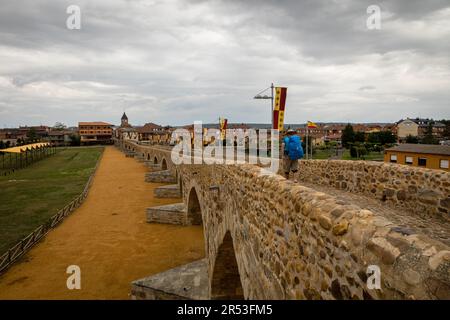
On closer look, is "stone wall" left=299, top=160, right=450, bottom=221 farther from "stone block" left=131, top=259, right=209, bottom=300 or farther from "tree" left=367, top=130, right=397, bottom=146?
"tree" left=367, top=130, right=397, bottom=146

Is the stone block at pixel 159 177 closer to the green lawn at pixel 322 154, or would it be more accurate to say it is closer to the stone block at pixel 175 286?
the stone block at pixel 175 286

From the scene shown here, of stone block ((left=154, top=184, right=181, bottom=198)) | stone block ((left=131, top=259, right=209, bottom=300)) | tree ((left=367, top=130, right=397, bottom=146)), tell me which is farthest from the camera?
tree ((left=367, top=130, right=397, bottom=146))

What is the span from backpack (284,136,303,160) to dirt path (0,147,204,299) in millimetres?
8415

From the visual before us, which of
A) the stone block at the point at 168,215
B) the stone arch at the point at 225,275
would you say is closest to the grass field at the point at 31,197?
the stone block at the point at 168,215

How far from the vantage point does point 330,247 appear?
9.12 ft

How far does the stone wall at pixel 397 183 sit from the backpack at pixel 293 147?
201 centimetres

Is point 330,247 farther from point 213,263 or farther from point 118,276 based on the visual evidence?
point 118,276

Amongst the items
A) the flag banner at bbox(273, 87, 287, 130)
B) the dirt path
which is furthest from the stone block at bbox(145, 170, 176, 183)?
the flag banner at bbox(273, 87, 287, 130)

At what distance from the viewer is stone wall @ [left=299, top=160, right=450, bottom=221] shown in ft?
20.2

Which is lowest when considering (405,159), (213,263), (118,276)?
(118,276)

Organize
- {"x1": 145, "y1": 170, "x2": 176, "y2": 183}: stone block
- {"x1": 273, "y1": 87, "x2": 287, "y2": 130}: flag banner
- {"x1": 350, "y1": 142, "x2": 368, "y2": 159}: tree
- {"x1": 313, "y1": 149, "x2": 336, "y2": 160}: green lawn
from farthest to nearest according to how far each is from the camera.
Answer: {"x1": 313, "y1": 149, "x2": 336, "y2": 160}: green lawn, {"x1": 350, "y1": 142, "x2": 368, "y2": 159}: tree, {"x1": 145, "y1": 170, "x2": 176, "y2": 183}: stone block, {"x1": 273, "y1": 87, "x2": 287, "y2": 130}: flag banner

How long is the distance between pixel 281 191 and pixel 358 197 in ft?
16.7

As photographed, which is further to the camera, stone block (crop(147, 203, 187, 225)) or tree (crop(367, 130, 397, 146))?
tree (crop(367, 130, 397, 146))
